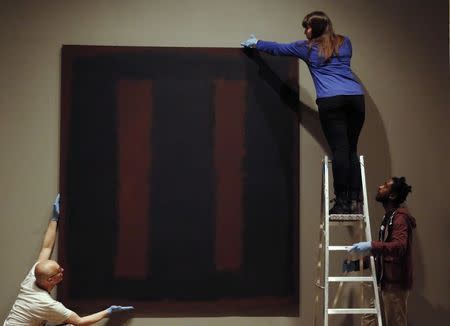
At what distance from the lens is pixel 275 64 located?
163 inches

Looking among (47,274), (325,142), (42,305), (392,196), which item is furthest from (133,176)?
(392,196)

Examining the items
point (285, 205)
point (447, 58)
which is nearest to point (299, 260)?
point (285, 205)

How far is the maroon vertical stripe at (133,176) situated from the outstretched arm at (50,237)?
39 cm

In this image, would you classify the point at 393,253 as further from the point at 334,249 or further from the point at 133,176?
the point at 133,176

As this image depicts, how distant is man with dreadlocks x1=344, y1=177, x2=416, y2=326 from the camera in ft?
11.6

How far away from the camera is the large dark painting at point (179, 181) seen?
4000 millimetres

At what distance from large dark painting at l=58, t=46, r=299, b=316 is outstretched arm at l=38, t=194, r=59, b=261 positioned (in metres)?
0.06

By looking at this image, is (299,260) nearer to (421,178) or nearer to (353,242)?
(353,242)

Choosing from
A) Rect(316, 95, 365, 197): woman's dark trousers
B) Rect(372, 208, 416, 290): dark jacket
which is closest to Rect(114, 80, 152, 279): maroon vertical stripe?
Rect(316, 95, 365, 197): woman's dark trousers

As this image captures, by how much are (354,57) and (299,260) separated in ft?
4.47

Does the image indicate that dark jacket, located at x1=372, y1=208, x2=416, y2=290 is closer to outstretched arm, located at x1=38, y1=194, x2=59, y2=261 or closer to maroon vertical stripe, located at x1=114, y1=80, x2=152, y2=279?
maroon vertical stripe, located at x1=114, y1=80, x2=152, y2=279

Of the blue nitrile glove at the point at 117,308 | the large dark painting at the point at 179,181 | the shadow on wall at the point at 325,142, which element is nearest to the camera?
the blue nitrile glove at the point at 117,308

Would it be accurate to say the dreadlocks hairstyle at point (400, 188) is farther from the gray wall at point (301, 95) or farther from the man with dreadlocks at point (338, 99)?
the gray wall at point (301, 95)

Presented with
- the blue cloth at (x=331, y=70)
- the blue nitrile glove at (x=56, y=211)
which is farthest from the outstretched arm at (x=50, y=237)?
the blue cloth at (x=331, y=70)
